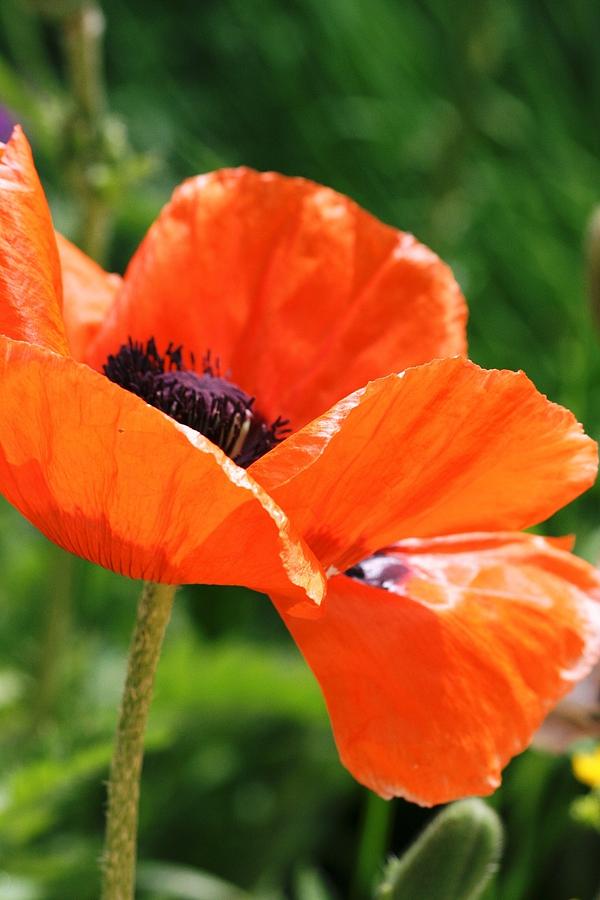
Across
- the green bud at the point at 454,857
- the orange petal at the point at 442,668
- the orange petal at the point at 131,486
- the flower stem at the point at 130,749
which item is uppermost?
the orange petal at the point at 131,486

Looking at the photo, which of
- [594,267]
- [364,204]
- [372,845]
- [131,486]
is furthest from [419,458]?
[364,204]

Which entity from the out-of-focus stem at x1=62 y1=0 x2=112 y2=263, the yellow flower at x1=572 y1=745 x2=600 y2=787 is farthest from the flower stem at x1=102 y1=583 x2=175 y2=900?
the out-of-focus stem at x1=62 y1=0 x2=112 y2=263

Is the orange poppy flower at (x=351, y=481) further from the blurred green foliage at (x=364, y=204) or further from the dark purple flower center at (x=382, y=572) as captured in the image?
the blurred green foliage at (x=364, y=204)

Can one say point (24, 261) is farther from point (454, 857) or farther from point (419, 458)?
point (454, 857)

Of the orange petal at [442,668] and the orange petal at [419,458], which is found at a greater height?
the orange petal at [419,458]

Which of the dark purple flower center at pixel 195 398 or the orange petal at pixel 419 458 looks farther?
the dark purple flower center at pixel 195 398

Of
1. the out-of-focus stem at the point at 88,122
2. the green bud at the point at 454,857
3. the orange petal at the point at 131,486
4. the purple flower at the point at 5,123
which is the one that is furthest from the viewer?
the purple flower at the point at 5,123

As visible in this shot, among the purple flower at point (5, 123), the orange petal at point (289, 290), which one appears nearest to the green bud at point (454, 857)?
the orange petal at point (289, 290)
